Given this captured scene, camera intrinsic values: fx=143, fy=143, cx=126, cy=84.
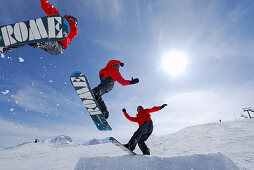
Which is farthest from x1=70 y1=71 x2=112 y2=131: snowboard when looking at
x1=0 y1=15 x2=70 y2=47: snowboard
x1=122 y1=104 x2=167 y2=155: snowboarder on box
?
x1=0 y1=15 x2=70 y2=47: snowboard

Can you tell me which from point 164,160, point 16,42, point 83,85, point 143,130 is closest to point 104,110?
point 83,85

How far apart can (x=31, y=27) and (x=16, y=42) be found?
63 cm

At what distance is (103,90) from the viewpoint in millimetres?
5379

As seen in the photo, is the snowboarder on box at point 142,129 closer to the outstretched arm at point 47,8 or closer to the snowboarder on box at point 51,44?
the snowboarder on box at point 51,44

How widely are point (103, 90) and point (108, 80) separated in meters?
0.43

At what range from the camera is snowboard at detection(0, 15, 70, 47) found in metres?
4.20

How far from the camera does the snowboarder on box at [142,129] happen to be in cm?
408

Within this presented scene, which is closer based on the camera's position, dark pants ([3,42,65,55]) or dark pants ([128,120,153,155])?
dark pants ([128,120,153,155])

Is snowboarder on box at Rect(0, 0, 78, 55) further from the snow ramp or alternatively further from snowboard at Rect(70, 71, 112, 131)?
the snow ramp

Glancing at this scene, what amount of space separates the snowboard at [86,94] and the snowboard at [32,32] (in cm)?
139

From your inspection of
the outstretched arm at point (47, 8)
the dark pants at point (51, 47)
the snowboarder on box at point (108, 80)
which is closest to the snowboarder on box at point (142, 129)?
the snowboarder on box at point (108, 80)

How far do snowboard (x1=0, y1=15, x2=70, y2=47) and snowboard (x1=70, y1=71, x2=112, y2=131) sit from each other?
1388 mm

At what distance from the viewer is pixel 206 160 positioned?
2.82 m

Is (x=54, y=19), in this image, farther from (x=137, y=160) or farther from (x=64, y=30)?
(x=137, y=160)
